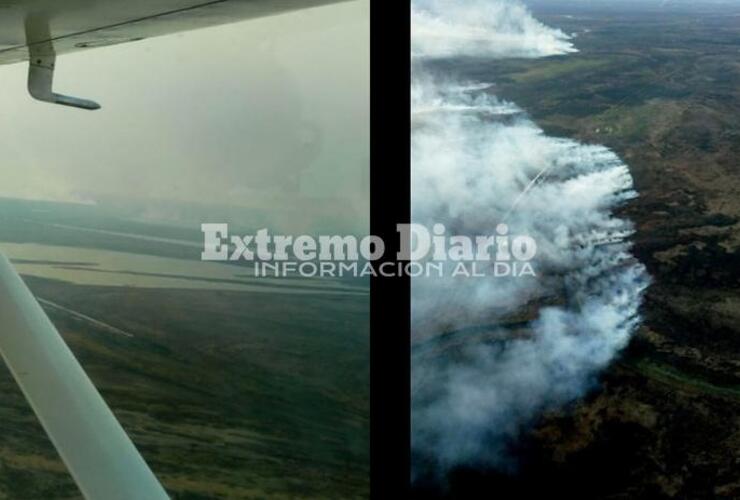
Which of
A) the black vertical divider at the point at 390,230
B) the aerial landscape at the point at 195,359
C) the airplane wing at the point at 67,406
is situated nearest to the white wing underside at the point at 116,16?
the black vertical divider at the point at 390,230

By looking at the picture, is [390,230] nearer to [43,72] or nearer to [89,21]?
[89,21]

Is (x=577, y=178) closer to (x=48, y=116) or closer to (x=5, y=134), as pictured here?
(x=48, y=116)

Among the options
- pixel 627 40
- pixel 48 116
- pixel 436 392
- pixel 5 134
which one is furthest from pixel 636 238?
pixel 5 134

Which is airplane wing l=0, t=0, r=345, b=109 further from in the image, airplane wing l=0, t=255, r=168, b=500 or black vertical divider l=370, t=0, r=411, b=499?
airplane wing l=0, t=255, r=168, b=500

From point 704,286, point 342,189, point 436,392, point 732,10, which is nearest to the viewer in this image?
point 342,189

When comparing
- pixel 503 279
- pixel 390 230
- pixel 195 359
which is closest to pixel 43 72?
pixel 390 230

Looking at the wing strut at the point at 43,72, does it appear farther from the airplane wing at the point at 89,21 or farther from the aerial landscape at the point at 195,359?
the aerial landscape at the point at 195,359
